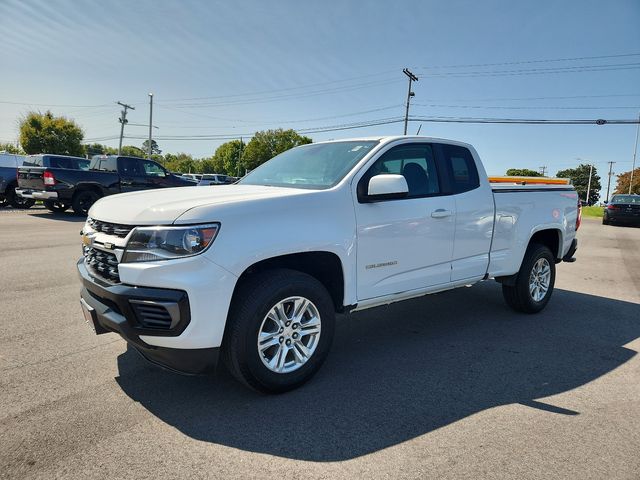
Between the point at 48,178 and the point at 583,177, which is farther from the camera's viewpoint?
the point at 583,177

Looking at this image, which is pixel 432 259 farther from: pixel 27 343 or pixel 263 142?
pixel 263 142

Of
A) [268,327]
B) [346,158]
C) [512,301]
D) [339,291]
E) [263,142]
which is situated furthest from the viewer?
[263,142]

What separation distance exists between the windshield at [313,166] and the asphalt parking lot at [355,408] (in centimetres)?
156

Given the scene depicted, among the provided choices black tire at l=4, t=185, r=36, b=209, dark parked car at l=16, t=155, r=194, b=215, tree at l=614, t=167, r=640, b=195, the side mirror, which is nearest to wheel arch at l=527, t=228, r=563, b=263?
the side mirror

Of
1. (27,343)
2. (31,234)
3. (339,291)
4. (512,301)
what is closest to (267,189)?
(339,291)

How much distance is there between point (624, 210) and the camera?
67.1 ft

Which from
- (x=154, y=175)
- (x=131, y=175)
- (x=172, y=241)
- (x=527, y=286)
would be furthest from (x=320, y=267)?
(x=154, y=175)

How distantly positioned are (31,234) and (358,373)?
958cm

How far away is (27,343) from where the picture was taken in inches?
155

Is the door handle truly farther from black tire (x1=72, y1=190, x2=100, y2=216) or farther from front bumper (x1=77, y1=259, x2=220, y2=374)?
black tire (x1=72, y1=190, x2=100, y2=216)

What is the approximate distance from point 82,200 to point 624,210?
22.5m

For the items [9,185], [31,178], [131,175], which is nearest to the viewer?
[31,178]

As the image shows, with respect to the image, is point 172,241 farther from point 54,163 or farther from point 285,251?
point 54,163

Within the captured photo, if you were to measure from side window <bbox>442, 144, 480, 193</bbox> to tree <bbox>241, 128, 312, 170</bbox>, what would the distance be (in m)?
77.8
